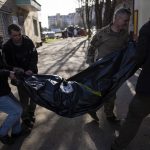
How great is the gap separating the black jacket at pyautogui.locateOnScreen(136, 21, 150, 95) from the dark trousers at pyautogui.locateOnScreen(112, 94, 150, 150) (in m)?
0.11

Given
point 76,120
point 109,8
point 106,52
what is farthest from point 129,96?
point 109,8

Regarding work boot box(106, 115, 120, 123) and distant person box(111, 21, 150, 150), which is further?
work boot box(106, 115, 120, 123)

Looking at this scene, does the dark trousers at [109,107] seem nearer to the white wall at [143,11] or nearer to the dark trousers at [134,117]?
the dark trousers at [134,117]

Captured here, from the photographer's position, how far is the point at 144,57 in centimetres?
362

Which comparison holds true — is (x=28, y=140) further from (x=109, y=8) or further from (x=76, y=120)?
(x=109, y=8)

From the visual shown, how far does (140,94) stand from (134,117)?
309mm

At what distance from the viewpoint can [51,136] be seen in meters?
5.10

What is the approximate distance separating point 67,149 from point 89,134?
621 mm

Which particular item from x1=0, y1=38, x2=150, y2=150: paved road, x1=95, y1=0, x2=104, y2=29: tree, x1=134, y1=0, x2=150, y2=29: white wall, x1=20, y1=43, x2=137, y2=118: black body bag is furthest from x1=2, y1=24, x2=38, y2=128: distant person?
x1=134, y1=0, x2=150, y2=29: white wall

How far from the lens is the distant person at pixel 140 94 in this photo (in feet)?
11.5

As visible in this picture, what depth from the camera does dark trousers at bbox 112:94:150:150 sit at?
12.3 feet

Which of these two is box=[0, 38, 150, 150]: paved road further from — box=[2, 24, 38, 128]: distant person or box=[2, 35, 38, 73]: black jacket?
box=[2, 35, 38, 73]: black jacket

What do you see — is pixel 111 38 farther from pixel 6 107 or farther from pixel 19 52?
pixel 6 107

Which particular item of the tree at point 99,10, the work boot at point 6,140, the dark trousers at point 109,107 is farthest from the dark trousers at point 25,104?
the tree at point 99,10
